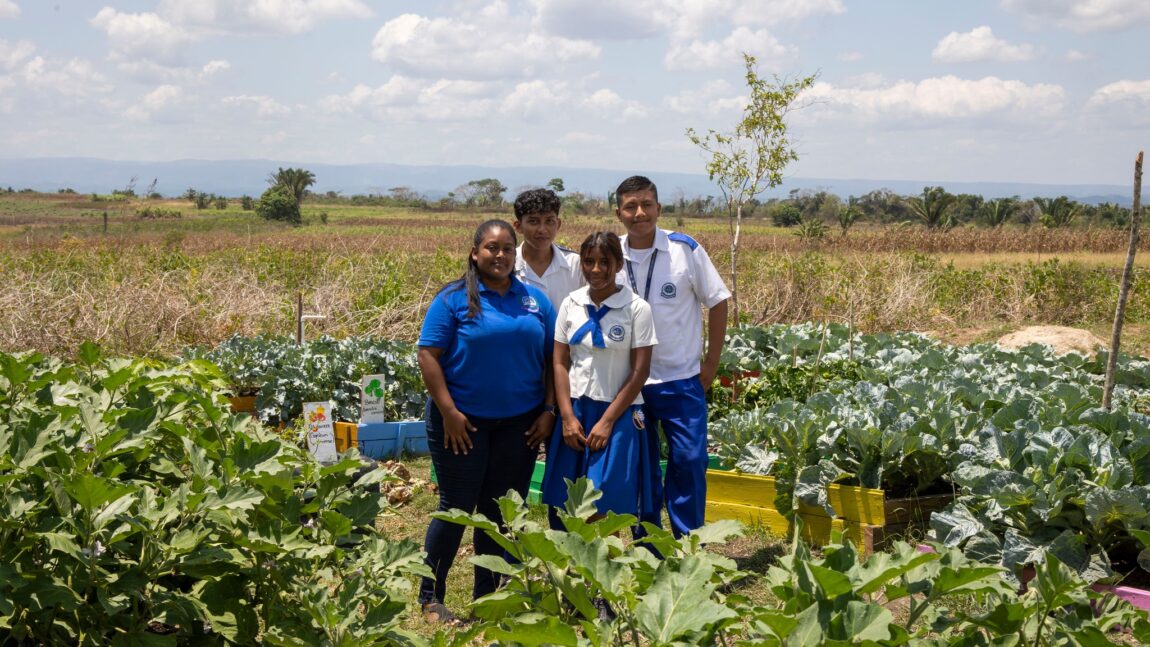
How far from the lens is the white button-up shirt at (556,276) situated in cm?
440

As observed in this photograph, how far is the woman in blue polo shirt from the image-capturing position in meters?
3.92

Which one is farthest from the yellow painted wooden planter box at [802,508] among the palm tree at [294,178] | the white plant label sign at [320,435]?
the palm tree at [294,178]

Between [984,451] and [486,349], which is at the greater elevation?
[486,349]

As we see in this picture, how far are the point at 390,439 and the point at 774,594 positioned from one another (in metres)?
5.82

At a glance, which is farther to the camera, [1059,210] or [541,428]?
[1059,210]

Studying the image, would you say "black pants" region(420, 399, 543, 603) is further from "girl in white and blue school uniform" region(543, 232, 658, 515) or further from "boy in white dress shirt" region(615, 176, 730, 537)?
"boy in white dress shirt" region(615, 176, 730, 537)

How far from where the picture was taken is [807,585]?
4.65 ft

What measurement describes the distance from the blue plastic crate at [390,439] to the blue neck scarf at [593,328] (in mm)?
3348

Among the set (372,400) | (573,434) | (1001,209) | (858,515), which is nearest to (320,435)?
(372,400)

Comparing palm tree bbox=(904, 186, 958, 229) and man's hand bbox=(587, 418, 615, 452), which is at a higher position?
palm tree bbox=(904, 186, 958, 229)

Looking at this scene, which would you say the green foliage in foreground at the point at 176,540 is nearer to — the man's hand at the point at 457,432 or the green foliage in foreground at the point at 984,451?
the man's hand at the point at 457,432

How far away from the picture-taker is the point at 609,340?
13.0ft

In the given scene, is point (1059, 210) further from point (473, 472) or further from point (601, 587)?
point (601, 587)

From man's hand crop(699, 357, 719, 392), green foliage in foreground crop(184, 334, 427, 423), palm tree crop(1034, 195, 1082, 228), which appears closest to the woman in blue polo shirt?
man's hand crop(699, 357, 719, 392)
